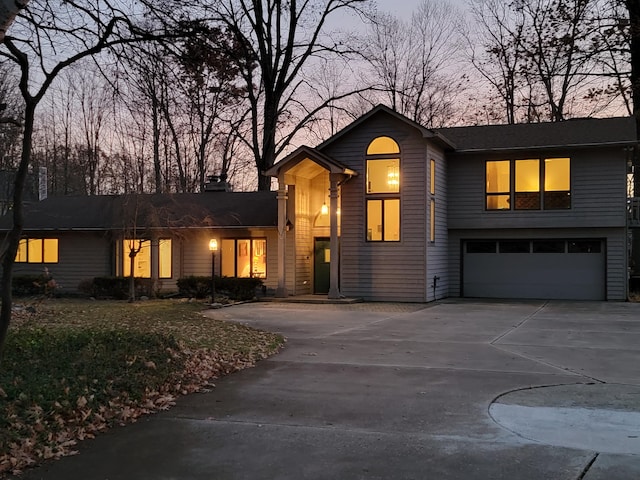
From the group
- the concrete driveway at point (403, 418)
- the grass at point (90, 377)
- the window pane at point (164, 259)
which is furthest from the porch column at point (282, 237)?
the concrete driveway at point (403, 418)

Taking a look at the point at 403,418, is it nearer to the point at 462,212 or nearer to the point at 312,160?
the point at 312,160

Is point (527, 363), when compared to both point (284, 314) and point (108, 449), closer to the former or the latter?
point (108, 449)

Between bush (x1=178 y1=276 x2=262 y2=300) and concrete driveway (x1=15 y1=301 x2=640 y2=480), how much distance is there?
935cm

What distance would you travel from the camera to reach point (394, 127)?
1978 centimetres

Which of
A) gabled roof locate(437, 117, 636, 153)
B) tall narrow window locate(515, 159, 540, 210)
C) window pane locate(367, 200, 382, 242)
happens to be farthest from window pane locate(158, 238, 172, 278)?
tall narrow window locate(515, 159, 540, 210)

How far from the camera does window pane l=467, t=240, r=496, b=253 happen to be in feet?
71.4

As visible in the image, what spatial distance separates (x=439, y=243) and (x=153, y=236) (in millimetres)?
9728

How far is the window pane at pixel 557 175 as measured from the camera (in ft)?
67.5

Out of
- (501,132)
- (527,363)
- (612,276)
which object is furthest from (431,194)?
(527,363)

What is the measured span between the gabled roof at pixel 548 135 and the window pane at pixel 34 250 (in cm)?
1629

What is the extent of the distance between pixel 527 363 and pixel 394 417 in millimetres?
3725

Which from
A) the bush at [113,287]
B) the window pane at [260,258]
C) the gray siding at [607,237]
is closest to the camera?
the gray siding at [607,237]

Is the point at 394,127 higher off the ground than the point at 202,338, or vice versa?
the point at 394,127

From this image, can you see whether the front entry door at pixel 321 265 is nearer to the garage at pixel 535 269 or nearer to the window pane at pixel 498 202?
the garage at pixel 535 269
